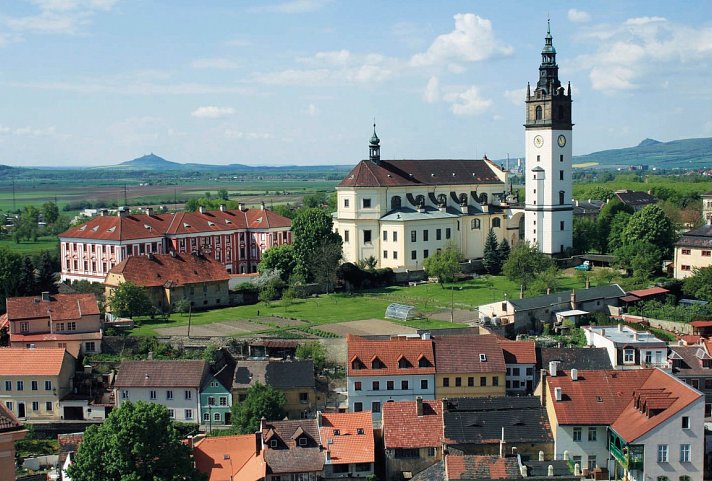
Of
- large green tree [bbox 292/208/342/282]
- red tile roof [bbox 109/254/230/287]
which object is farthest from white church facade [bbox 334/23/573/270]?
red tile roof [bbox 109/254/230/287]

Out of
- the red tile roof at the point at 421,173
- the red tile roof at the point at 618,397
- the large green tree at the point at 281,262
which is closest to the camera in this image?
the red tile roof at the point at 618,397

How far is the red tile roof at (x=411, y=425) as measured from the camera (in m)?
39.5

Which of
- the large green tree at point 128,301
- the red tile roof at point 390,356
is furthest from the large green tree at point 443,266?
the red tile roof at point 390,356

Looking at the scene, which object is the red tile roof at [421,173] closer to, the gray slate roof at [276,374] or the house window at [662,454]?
the gray slate roof at [276,374]

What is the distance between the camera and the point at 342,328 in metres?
59.0

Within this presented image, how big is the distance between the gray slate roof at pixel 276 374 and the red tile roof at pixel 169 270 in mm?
17911

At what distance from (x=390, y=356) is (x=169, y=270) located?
2500 cm

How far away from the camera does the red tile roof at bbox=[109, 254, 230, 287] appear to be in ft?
215

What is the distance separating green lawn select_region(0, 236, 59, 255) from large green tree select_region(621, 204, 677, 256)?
2874 inches

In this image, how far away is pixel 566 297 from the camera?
6125 centimetres

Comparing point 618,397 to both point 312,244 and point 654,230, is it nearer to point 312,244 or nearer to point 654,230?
point 312,244

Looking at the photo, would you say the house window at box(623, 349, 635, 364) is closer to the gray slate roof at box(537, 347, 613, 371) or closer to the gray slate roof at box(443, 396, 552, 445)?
the gray slate roof at box(537, 347, 613, 371)

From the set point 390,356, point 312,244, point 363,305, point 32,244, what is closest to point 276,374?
point 390,356

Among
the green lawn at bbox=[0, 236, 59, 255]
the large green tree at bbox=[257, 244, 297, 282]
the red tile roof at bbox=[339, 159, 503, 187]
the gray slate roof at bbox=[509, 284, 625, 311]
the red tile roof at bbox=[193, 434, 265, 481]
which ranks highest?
the red tile roof at bbox=[339, 159, 503, 187]
